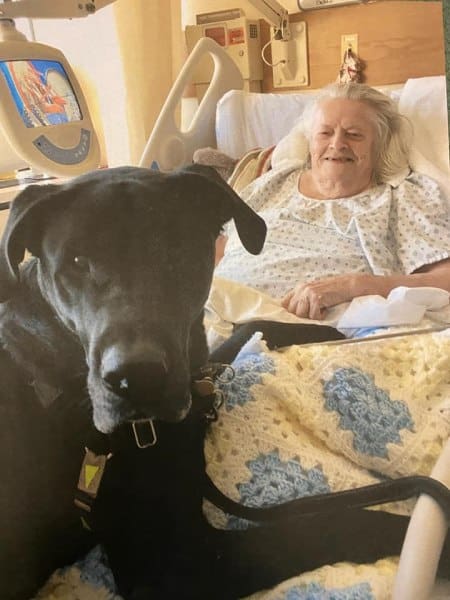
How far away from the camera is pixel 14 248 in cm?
46

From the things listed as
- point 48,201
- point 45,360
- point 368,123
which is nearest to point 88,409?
point 45,360

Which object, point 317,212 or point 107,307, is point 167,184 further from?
point 317,212

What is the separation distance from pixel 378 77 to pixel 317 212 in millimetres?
206

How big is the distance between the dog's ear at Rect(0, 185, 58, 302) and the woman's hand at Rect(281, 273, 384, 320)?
326 mm

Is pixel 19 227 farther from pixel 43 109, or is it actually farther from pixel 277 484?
pixel 277 484

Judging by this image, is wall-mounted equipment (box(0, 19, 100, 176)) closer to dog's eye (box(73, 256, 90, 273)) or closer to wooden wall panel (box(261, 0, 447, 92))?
dog's eye (box(73, 256, 90, 273))

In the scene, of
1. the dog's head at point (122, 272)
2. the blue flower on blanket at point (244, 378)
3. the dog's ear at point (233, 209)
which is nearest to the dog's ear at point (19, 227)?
the dog's head at point (122, 272)

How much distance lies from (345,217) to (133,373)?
431 millimetres

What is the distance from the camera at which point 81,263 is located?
443 mm

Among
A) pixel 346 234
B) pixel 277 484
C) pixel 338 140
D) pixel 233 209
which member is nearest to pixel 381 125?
pixel 338 140

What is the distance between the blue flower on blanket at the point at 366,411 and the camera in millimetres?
558

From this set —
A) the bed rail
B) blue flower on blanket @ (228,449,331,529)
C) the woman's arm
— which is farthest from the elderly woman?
blue flower on blanket @ (228,449,331,529)

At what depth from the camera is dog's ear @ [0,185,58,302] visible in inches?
17.9

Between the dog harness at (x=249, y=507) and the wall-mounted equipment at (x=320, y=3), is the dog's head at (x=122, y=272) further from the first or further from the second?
the wall-mounted equipment at (x=320, y=3)
